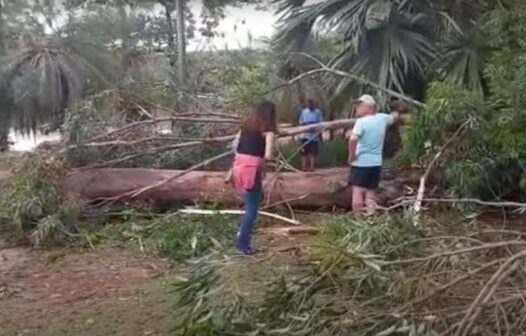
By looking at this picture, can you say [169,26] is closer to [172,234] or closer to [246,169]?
[172,234]

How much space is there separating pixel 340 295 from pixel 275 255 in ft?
2.28

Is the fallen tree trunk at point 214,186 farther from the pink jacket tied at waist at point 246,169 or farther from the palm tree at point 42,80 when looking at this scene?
the palm tree at point 42,80

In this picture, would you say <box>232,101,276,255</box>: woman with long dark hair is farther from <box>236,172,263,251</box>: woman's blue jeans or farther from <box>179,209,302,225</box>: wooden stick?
<box>179,209,302,225</box>: wooden stick

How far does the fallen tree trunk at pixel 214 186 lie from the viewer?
9352 millimetres

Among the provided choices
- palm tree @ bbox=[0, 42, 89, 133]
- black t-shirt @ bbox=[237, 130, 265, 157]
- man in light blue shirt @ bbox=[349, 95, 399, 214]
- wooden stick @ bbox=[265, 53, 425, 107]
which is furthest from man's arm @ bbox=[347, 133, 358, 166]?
palm tree @ bbox=[0, 42, 89, 133]

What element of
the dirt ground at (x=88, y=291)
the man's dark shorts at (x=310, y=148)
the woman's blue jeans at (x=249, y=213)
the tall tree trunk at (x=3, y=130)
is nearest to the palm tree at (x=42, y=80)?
the tall tree trunk at (x=3, y=130)

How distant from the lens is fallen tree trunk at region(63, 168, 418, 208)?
9.35 m

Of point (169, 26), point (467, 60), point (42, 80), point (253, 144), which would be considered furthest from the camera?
point (169, 26)

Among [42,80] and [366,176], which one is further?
[42,80]

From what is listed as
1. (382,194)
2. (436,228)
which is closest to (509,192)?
(382,194)

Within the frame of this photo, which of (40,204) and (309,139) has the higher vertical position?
(309,139)

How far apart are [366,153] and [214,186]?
206 centimetres

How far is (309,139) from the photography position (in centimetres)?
1039

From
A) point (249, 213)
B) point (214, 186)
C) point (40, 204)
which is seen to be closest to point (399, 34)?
point (214, 186)
